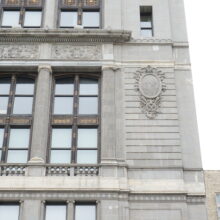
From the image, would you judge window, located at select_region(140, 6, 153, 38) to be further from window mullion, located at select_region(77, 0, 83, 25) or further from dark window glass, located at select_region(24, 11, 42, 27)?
dark window glass, located at select_region(24, 11, 42, 27)

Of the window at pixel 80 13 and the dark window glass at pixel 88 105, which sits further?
the window at pixel 80 13

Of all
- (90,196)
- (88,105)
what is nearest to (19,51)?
(88,105)

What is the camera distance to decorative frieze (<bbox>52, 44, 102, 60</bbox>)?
98.7 ft

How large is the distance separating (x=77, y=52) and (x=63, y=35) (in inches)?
55.2

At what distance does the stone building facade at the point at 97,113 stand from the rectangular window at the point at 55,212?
51 mm

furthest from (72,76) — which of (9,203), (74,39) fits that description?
(9,203)

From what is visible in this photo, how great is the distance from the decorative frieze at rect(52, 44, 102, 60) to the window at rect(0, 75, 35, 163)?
2370mm

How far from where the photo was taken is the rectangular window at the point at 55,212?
974 inches

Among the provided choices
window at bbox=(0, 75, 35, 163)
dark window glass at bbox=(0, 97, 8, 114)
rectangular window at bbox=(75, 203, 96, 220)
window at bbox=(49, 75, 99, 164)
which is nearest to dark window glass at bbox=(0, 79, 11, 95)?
window at bbox=(0, 75, 35, 163)

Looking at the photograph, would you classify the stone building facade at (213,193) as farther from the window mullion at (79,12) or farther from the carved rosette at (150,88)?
the window mullion at (79,12)

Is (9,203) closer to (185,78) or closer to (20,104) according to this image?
(20,104)

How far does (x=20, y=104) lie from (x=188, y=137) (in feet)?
33.3

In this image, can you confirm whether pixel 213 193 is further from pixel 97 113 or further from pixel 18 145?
pixel 18 145

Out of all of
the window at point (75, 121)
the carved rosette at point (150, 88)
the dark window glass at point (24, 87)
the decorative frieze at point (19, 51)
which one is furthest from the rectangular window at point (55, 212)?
the decorative frieze at point (19, 51)
